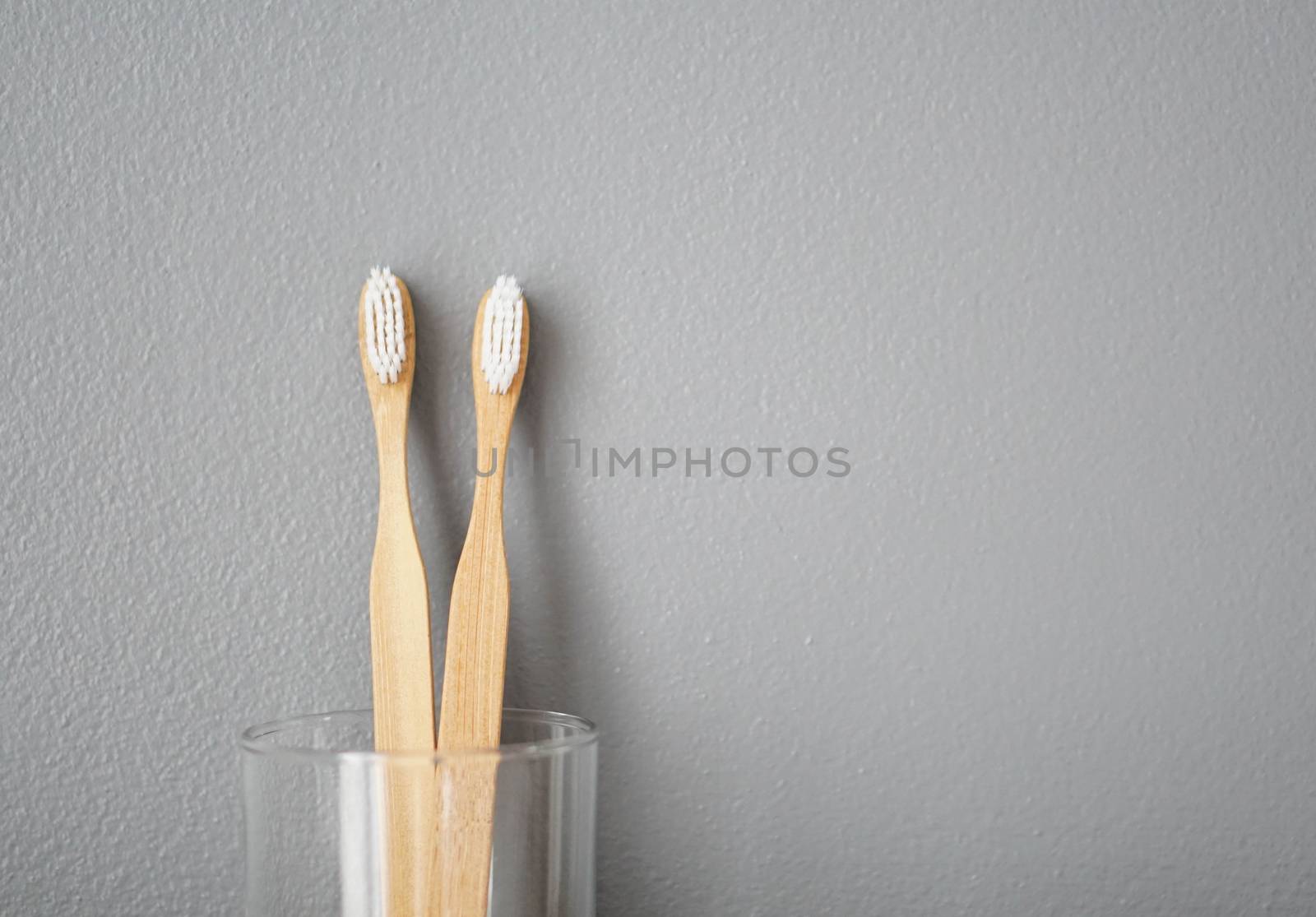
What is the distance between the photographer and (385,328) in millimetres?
719

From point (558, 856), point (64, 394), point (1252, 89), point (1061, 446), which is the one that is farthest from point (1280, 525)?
point (64, 394)

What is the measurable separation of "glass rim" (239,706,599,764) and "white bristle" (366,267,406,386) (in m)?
0.21

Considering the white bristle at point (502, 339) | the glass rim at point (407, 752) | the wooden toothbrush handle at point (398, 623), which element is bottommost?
the glass rim at point (407, 752)

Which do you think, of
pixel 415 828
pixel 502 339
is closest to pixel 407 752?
pixel 415 828

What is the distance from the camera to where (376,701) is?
0.70 meters

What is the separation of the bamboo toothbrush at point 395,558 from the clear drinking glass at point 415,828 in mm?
62

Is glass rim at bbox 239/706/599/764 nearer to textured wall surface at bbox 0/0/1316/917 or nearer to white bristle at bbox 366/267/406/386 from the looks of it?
textured wall surface at bbox 0/0/1316/917

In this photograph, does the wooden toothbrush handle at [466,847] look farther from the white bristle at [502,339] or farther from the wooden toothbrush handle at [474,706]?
the white bristle at [502,339]

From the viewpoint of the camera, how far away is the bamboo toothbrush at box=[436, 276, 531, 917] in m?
0.64

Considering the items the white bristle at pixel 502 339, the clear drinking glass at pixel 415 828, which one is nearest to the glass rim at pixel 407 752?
the clear drinking glass at pixel 415 828

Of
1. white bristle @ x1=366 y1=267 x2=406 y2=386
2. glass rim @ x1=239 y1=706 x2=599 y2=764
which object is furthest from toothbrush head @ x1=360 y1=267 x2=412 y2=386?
glass rim @ x1=239 y1=706 x2=599 y2=764

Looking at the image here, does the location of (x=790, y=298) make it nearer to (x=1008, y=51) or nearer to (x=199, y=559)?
(x=1008, y=51)

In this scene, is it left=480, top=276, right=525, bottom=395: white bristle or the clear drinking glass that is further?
left=480, top=276, right=525, bottom=395: white bristle

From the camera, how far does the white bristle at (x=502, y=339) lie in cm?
72
